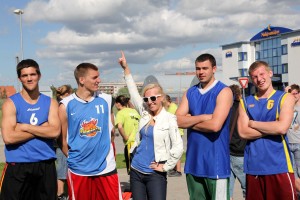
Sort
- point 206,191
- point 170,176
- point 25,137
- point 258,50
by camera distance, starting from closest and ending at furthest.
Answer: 1. point 25,137
2. point 206,191
3. point 170,176
4. point 258,50

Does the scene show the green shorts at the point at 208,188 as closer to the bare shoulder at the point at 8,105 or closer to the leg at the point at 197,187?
the leg at the point at 197,187

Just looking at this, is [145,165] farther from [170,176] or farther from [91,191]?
[170,176]

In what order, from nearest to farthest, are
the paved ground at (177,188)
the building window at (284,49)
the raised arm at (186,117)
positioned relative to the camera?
1. the raised arm at (186,117)
2. the paved ground at (177,188)
3. the building window at (284,49)

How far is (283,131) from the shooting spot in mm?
4621

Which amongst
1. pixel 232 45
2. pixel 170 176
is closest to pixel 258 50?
pixel 232 45

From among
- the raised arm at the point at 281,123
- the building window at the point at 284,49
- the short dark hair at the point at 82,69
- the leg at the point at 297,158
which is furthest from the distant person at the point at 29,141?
the building window at the point at 284,49

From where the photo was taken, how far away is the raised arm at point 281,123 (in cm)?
462

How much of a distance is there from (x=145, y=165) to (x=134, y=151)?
274mm

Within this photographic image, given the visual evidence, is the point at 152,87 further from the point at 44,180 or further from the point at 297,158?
the point at 297,158

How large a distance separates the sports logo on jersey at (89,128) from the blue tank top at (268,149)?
68.6 inches

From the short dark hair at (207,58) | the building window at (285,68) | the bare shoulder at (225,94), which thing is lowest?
the bare shoulder at (225,94)

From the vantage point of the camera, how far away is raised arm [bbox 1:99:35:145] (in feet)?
15.1

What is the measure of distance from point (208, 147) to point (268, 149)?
644mm

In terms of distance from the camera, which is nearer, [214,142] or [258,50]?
[214,142]
